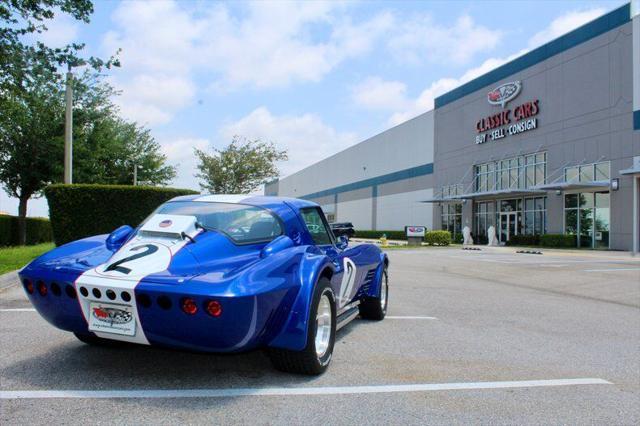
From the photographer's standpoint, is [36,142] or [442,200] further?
[442,200]

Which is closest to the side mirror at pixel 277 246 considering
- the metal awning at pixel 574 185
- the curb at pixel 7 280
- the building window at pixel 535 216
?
the curb at pixel 7 280

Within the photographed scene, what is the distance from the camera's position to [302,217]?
4.55 metres

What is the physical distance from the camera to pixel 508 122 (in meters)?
34.4

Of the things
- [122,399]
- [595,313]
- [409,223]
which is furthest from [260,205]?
[409,223]

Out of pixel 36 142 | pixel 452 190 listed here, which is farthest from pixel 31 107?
pixel 452 190

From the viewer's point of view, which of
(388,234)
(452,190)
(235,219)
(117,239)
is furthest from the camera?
(388,234)

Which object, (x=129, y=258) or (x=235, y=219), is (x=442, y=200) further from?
(x=129, y=258)

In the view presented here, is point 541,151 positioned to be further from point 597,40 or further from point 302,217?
point 302,217

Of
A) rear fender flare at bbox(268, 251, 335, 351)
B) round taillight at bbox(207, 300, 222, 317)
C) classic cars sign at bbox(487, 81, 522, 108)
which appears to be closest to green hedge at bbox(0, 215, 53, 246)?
rear fender flare at bbox(268, 251, 335, 351)

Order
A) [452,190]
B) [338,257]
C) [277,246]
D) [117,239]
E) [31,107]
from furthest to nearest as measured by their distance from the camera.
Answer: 1. [452,190]
2. [31,107]
3. [338,257]
4. [117,239]
5. [277,246]

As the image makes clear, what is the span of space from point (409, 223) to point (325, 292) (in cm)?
4392

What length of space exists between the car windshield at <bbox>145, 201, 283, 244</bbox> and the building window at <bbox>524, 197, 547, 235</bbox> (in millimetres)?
30480

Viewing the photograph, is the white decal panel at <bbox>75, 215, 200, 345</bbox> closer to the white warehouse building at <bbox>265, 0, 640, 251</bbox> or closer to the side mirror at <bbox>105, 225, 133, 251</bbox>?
the side mirror at <bbox>105, 225, 133, 251</bbox>

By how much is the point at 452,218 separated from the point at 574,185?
13.7 m
